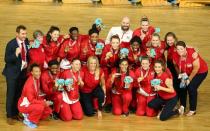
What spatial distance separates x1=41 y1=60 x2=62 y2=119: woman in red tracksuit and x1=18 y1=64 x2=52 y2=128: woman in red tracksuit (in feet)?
Answer: 0.46

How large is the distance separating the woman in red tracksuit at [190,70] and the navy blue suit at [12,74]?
2087 mm

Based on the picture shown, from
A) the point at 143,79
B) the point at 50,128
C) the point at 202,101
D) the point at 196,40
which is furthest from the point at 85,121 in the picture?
the point at 196,40

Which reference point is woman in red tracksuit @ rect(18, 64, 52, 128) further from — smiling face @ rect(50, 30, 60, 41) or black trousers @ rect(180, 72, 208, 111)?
black trousers @ rect(180, 72, 208, 111)

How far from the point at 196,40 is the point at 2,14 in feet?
16.8

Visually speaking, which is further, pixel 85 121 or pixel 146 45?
pixel 146 45

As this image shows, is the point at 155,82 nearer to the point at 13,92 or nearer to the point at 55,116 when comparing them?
the point at 55,116

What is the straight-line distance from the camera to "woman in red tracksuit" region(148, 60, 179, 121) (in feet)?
20.5

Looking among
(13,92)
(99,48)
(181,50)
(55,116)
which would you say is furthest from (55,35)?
(181,50)

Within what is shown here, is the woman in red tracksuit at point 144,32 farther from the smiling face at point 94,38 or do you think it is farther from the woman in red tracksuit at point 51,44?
the woman in red tracksuit at point 51,44

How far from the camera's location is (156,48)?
664 cm

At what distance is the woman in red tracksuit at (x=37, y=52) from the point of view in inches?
242

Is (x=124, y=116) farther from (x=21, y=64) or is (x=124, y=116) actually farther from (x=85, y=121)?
(x=21, y=64)

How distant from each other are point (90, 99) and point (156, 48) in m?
1.19

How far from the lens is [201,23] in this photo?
11.6 meters
